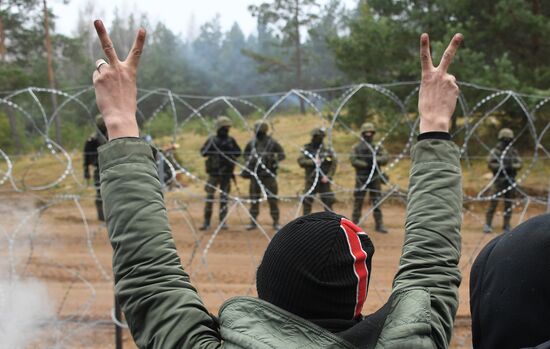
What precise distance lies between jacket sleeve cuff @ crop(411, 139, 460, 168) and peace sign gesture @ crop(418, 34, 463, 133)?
0.05 metres

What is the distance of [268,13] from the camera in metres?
24.4

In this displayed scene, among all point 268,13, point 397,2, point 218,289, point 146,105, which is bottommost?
point 218,289

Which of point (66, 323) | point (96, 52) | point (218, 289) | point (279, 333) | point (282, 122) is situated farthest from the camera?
point (96, 52)

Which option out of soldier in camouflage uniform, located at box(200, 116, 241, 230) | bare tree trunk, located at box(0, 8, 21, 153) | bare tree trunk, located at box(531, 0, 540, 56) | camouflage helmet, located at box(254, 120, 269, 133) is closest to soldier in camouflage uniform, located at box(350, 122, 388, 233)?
camouflage helmet, located at box(254, 120, 269, 133)

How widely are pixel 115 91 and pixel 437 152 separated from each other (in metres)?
0.85

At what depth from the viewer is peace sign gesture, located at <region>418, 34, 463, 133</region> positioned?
4.75 feet

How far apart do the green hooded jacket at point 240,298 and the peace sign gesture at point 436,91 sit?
8 cm

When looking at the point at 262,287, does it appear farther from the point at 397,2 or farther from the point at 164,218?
the point at 397,2

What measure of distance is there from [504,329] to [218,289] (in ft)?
16.8

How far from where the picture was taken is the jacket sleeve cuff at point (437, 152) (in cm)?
140

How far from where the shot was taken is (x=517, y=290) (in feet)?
3.75

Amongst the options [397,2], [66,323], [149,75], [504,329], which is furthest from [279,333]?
[149,75]

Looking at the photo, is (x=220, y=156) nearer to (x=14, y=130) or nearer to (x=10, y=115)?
(x=14, y=130)

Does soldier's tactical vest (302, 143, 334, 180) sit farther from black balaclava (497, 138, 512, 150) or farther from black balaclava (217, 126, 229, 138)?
black balaclava (497, 138, 512, 150)
